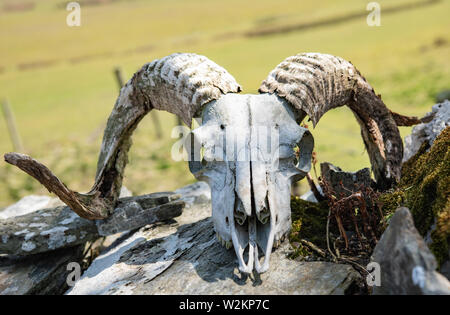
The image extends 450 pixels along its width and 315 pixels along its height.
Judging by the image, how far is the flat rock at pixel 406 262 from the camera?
265 centimetres

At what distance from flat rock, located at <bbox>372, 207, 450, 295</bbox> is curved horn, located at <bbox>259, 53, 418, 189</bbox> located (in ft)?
5.06

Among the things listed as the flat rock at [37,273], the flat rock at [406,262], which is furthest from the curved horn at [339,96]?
the flat rock at [37,273]

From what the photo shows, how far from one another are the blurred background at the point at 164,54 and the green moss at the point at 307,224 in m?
4.91

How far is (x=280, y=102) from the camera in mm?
4012

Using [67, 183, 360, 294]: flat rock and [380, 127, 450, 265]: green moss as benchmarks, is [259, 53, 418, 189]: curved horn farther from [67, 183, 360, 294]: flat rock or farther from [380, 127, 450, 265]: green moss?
[67, 183, 360, 294]: flat rock

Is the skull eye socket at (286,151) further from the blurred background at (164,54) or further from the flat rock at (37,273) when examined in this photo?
the blurred background at (164,54)

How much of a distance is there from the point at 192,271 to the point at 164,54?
28021 mm

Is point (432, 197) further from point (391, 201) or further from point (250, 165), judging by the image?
point (250, 165)

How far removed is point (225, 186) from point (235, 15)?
44237mm

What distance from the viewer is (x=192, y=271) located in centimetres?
370

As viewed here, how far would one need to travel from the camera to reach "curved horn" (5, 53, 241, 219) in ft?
13.4

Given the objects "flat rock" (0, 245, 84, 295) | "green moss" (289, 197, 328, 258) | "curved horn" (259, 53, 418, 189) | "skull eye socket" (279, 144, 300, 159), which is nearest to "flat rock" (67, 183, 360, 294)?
"green moss" (289, 197, 328, 258)

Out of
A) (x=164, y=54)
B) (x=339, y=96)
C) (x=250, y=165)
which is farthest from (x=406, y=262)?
(x=164, y=54)
